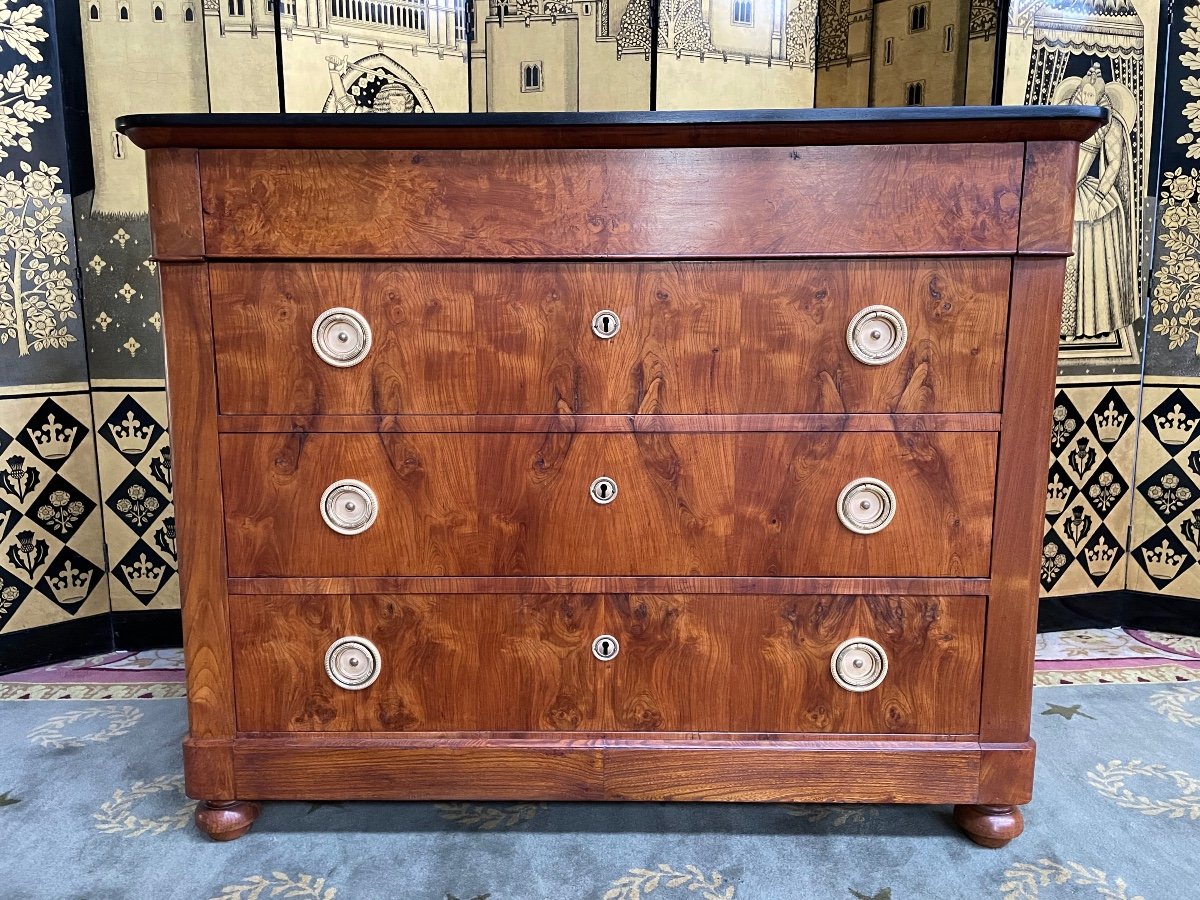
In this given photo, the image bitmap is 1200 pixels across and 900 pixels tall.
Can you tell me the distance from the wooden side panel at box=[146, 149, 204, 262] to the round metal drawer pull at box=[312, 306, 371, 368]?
207mm

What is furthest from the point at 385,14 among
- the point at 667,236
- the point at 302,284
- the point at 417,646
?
the point at 417,646

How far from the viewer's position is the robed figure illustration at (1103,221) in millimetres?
2049

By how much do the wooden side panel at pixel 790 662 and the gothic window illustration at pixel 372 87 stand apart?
141cm

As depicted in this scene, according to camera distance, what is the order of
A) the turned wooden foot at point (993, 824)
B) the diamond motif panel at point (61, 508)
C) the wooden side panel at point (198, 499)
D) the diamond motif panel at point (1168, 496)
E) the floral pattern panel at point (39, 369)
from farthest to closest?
the diamond motif panel at point (1168, 496) < the diamond motif panel at point (61, 508) < the floral pattern panel at point (39, 369) < the turned wooden foot at point (993, 824) < the wooden side panel at point (198, 499)

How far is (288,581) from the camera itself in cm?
130

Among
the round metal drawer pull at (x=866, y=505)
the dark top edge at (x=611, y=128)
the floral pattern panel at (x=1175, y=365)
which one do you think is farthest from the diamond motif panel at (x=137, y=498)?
the floral pattern panel at (x=1175, y=365)

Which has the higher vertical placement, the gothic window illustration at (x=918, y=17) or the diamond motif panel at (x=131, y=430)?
the gothic window illustration at (x=918, y=17)

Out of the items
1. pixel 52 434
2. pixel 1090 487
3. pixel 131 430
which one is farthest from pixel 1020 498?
pixel 52 434

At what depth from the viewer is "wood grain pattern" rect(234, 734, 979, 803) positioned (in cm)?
131

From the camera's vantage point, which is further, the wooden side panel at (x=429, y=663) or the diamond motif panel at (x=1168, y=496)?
the diamond motif panel at (x=1168, y=496)

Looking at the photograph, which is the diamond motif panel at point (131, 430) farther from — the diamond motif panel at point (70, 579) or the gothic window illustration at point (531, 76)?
the gothic window illustration at point (531, 76)

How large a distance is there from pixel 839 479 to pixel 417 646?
741mm

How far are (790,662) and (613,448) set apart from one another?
1.51 feet

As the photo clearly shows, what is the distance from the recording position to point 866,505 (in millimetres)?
1272
